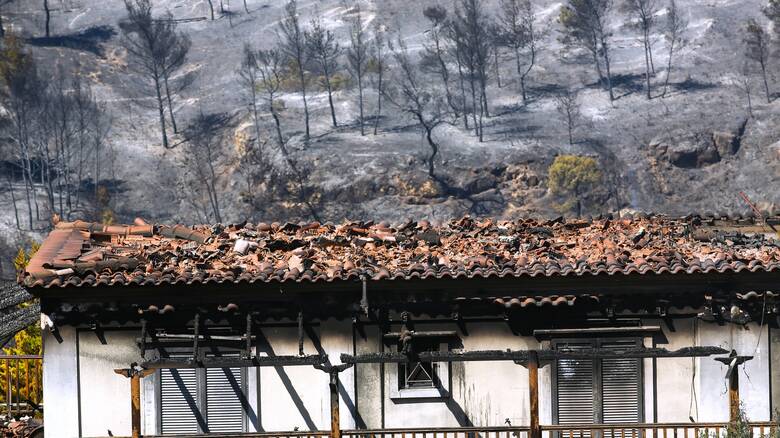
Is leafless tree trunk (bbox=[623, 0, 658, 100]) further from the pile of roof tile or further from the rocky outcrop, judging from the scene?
the pile of roof tile

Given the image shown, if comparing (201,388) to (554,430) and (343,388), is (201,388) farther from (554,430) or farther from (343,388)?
(554,430)

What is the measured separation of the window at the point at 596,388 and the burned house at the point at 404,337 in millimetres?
18

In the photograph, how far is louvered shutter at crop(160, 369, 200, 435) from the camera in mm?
17359

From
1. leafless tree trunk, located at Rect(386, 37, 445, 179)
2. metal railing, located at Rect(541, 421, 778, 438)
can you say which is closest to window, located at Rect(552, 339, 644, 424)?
metal railing, located at Rect(541, 421, 778, 438)

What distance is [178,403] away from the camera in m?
17.4

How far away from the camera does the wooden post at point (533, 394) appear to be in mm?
15523

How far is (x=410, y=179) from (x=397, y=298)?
257ft

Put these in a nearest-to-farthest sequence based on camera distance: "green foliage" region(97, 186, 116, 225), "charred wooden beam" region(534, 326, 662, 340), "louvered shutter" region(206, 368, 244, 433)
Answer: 1. "charred wooden beam" region(534, 326, 662, 340)
2. "louvered shutter" region(206, 368, 244, 433)
3. "green foliage" region(97, 186, 116, 225)

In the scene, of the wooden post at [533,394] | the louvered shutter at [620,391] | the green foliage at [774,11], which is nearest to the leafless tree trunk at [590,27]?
the green foliage at [774,11]

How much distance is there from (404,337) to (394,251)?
235 centimetres

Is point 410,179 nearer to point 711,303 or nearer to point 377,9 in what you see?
point 377,9

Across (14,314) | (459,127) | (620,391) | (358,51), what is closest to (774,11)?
(459,127)

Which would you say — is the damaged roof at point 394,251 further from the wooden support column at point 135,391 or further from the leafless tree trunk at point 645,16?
the leafless tree trunk at point 645,16

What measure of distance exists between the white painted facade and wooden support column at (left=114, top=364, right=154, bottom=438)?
1.16 metres
